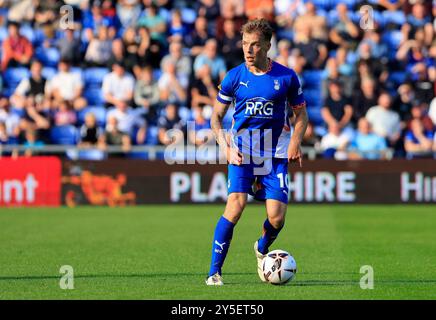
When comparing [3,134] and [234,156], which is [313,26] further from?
[234,156]

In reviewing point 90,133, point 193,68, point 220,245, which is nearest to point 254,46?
point 220,245

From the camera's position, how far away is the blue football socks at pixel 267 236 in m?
10.0

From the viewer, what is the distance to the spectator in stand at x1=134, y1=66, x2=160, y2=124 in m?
21.7

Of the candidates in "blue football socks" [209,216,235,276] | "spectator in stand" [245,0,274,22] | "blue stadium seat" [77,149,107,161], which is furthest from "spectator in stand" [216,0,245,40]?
"blue football socks" [209,216,235,276]

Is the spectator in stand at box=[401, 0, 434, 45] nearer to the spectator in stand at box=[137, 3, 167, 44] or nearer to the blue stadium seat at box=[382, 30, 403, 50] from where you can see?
the blue stadium seat at box=[382, 30, 403, 50]

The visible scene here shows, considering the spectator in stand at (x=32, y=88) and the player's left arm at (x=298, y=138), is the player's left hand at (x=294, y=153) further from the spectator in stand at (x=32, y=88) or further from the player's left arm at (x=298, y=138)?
the spectator in stand at (x=32, y=88)

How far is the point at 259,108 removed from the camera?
9703mm

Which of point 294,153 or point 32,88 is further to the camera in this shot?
point 32,88

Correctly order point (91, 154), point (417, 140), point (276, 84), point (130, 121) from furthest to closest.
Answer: point (130, 121), point (417, 140), point (91, 154), point (276, 84)

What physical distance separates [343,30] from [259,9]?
6.12 ft

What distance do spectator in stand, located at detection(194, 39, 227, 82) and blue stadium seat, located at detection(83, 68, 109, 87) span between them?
219 cm

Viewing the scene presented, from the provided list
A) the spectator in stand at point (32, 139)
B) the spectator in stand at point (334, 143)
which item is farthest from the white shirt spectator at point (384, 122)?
the spectator in stand at point (32, 139)

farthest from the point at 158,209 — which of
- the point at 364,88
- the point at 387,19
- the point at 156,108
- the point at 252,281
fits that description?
the point at 252,281

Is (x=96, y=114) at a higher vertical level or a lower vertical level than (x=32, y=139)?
higher
